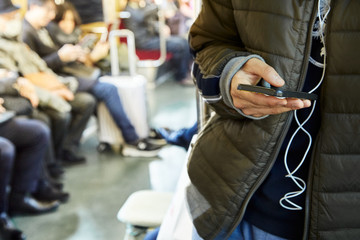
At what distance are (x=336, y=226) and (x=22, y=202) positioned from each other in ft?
7.00

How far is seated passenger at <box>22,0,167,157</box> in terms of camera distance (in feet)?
10.3

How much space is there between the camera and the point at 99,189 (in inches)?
110

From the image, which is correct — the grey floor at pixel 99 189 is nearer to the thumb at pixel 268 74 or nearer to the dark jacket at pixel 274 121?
the dark jacket at pixel 274 121

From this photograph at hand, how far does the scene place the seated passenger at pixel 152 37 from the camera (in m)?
5.36

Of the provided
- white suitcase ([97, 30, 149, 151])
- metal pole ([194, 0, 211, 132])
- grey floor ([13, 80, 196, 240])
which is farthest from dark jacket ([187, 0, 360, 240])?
white suitcase ([97, 30, 149, 151])

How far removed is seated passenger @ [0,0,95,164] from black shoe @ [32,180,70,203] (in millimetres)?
528

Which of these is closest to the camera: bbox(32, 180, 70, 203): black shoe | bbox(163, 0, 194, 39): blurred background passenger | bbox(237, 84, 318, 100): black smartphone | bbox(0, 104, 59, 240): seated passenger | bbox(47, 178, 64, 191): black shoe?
bbox(237, 84, 318, 100): black smartphone

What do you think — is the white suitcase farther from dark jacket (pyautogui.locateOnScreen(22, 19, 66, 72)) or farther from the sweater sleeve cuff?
the sweater sleeve cuff

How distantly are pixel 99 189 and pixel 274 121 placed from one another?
2.27 metres

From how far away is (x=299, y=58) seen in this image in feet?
2.17

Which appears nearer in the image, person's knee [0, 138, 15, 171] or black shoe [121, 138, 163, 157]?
person's knee [0, 138, 15, 171]

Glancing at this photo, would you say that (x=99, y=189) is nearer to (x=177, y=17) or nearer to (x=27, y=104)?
(x=27, y=104)

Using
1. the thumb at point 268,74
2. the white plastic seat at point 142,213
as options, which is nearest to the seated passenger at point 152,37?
the white plastic seat at point 142,213

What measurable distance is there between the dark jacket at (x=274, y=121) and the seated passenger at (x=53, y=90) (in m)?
2.18
